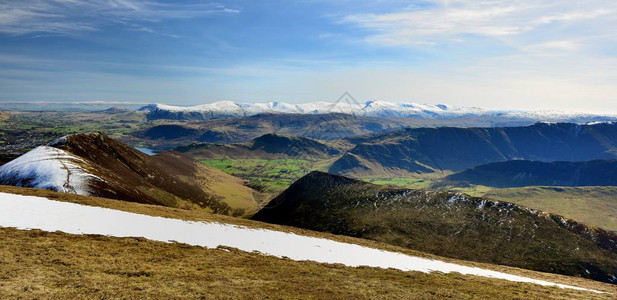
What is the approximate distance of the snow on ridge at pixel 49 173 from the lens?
251 feet

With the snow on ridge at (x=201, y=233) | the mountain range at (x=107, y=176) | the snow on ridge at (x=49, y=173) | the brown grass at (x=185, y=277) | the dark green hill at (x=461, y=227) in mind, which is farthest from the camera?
the mountain range at (x=107, y=176)

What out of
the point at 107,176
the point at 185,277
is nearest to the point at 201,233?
the point at 185,277

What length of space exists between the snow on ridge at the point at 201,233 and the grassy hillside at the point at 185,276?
11.2 feet

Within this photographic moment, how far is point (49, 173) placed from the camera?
8175 cm

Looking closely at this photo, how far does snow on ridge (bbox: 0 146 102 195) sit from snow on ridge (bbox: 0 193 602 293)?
1458 inches

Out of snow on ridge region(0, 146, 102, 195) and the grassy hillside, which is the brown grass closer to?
the grassy hillside

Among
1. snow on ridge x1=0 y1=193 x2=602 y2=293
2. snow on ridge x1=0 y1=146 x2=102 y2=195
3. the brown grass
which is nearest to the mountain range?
snow on ridge x1=0 y1=146 x2=102 y2=195

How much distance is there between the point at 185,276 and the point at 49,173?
3080 inches

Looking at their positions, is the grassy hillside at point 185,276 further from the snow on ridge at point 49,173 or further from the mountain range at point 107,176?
the mountain range at point 107,176

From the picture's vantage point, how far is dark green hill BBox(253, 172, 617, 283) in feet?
252

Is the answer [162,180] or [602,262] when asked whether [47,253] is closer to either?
[602,262]

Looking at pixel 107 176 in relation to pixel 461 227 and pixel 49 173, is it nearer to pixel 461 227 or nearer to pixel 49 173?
pixel 49 173

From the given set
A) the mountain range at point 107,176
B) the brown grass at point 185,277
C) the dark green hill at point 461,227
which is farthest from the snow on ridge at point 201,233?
the mountain range at point 107,176

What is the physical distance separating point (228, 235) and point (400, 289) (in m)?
25.5
